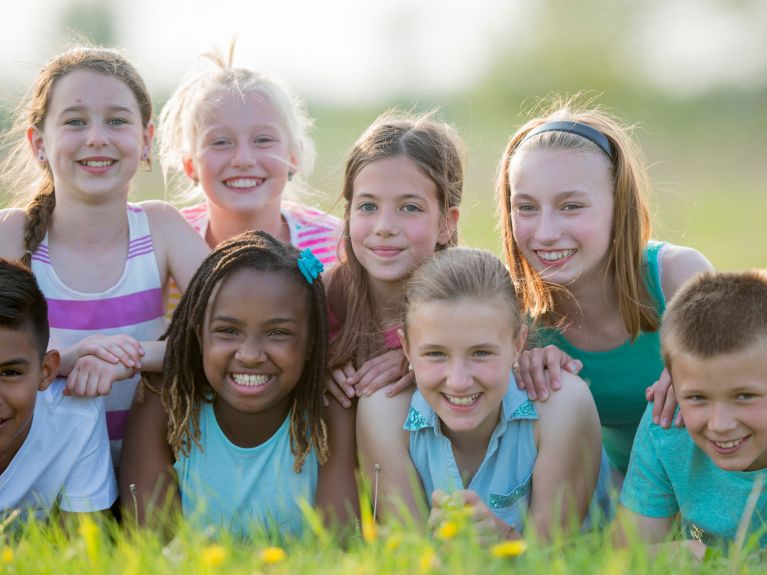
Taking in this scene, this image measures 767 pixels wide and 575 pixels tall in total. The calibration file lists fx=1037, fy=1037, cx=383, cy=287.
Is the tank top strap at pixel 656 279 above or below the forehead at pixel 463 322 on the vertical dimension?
above

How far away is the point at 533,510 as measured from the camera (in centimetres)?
390

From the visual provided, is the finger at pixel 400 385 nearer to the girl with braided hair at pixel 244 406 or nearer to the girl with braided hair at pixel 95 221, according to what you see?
the girl with braided hair at pixel 244 406

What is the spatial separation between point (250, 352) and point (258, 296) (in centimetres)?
23

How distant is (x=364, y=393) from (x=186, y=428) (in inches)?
28.6

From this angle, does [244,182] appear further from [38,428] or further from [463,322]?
[463,322]

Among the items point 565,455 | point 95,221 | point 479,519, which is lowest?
point 479,519

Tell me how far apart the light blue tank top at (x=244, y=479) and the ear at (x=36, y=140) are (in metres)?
1.64

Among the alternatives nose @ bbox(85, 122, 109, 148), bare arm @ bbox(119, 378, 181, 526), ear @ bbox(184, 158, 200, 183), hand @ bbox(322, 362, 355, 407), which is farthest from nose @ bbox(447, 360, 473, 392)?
ear @ bbox(184, 158, 200, 183)

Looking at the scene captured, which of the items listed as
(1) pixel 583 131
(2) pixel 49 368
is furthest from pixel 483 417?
(2) pixel 49 368

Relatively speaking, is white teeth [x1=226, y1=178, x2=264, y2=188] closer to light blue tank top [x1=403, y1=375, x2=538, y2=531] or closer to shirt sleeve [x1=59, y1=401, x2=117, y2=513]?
shirt sleeve [x1=59, y1=401, x2=117, y2=513]

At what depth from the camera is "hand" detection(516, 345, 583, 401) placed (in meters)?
4.01

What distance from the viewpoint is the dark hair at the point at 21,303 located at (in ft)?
12.6

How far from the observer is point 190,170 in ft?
18.0

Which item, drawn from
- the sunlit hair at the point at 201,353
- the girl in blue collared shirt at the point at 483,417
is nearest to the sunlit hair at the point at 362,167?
the sunlit hair at the point at 201,353
